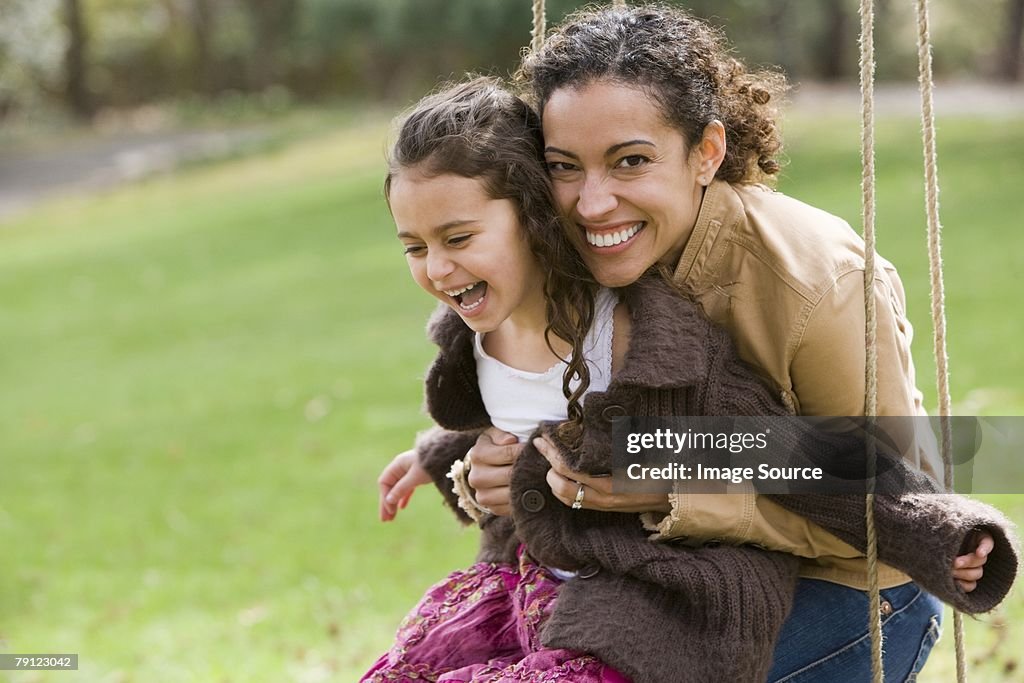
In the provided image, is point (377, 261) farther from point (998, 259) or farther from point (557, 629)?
point (557, 629)

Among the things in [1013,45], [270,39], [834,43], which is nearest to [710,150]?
[1013,45]

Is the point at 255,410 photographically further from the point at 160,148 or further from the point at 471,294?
the point at 160,148

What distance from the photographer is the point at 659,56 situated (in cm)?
238

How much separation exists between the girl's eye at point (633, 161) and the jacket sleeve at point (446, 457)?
0.76 meters

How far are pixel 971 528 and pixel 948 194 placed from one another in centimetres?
1196

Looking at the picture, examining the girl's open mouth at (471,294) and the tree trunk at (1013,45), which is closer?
the girl's open mouth at (471,294)

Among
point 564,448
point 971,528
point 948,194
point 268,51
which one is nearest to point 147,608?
point 564,448

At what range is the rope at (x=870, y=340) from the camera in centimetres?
229

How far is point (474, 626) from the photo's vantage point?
2578 mm

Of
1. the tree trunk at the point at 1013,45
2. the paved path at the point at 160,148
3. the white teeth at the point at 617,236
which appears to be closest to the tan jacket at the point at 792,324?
the white teeth at the point at 617,236

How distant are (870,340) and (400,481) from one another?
1147 millimetres

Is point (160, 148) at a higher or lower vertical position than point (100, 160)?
higher

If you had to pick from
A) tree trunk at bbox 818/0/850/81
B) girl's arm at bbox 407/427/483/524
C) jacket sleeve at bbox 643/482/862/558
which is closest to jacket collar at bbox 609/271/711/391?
jacket sleeve at bbox 643/482/862/558

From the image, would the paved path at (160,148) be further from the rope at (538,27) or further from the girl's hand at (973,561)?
the girl's hand at (973,561)
